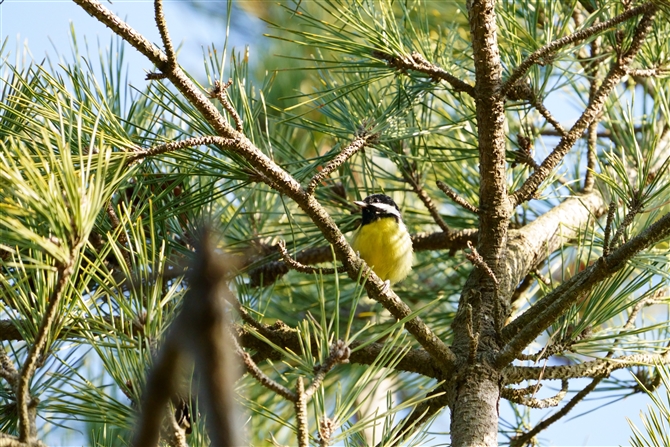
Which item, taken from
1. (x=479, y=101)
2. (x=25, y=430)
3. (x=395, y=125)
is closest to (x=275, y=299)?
(x=395, y=125)

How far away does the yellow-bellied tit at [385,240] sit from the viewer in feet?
9.45

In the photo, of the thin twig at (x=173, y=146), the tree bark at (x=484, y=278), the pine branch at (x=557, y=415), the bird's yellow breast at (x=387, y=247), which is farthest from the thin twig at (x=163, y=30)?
the bird's yellow breast at (x=387, y=247)

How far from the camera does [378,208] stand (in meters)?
2.92

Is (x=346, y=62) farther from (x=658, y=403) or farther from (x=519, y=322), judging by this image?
(x=658, y=403)

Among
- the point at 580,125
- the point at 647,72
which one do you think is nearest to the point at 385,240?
the point at 580,125

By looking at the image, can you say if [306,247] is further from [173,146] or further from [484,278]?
[173,146]

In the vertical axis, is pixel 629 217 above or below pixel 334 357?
above

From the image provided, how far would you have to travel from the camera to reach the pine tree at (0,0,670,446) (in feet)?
3.74

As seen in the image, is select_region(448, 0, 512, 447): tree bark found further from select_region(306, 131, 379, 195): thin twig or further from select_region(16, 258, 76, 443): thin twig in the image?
select_region(16, 258, 76, 443): thin twig

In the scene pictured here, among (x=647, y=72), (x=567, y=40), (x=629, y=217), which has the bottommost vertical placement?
(x=629, y=217)

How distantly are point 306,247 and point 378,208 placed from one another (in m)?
0.48

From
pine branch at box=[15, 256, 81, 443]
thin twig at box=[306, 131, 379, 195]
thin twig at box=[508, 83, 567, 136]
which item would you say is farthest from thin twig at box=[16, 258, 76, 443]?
thin twig at box=[508, 83, 567, 136]

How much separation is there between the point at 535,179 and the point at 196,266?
1.79 metres

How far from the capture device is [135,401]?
50.1 inches
